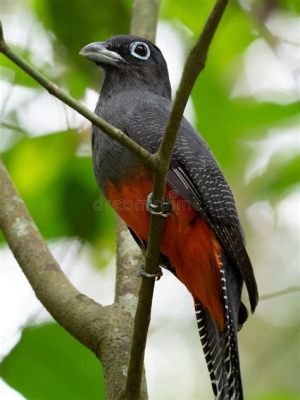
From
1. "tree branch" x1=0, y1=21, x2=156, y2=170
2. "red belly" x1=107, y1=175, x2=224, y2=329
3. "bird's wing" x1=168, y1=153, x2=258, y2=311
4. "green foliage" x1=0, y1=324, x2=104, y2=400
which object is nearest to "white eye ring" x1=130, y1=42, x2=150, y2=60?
"bird's wing" x1=168, y1=153, x2=258, y2=311

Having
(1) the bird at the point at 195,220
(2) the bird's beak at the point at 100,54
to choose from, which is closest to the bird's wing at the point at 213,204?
(1) the bird at the point at 195,220

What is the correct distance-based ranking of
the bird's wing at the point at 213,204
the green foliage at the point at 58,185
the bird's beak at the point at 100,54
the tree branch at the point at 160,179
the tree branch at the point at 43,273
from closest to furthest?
the tree branch at the point at 160,179, the tree branch at the point at 43,273, the bird's wing at the point at 213,204, the bird's beak at the point at 100,54, the green foliage at the point at 58,185

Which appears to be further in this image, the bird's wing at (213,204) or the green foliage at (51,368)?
the bird's wing at (213,204)

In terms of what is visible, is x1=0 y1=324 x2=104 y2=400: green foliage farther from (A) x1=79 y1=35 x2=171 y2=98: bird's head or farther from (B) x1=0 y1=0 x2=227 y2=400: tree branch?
(A) x1=79 y1=35 x2=171 y2=98: bird's head

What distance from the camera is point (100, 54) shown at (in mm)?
4105

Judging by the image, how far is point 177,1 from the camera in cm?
474

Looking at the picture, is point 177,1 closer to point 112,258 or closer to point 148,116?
point 148,116

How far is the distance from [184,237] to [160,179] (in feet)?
3.52

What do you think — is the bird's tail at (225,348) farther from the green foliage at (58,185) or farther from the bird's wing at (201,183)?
the green foliage at (58,185)

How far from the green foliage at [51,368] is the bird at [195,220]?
1.80 ft

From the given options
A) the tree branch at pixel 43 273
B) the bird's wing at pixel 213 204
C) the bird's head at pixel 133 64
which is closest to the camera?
the tree branch at pixel 43 273

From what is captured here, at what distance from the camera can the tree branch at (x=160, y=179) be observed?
7.63ft

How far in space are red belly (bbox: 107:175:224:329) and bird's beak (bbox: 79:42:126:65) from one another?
74cm

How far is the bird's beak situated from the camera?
401 centimetres
